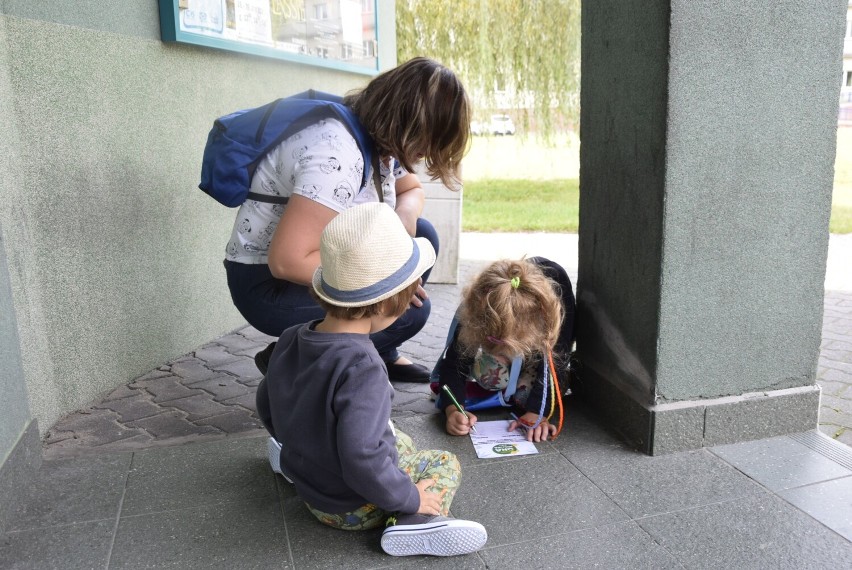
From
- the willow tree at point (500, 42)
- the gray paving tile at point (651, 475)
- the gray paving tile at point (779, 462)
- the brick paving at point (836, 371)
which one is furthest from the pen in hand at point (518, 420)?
the willow tree at point (500, 42)

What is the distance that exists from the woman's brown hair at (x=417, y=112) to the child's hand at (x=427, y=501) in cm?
121

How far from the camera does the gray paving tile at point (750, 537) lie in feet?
6.56

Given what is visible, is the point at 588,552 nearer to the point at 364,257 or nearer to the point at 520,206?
the point at 364,257

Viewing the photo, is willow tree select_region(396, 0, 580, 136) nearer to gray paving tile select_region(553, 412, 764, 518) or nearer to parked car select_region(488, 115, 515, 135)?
parked car select_region(488, 115, 515, 135)

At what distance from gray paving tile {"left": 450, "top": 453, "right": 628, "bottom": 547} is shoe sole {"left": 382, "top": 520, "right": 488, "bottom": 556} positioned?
0.11m

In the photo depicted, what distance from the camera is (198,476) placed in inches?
99.8

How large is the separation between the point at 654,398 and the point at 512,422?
58 cm

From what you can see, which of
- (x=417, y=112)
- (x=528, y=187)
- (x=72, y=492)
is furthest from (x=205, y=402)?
(x=528, y=187)

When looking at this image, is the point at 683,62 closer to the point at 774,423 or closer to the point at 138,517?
the point at 774,423

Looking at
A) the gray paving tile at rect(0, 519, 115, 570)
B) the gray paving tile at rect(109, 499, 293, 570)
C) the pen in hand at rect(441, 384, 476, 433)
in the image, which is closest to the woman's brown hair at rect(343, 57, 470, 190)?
the pen in hand at rect(441, 384, 476, 433)

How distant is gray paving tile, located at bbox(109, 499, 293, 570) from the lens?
205cm

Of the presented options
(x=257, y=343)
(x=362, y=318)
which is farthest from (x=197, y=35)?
(x=362, y=318)

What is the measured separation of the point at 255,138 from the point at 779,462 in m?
2.18

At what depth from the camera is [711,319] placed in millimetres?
2580
